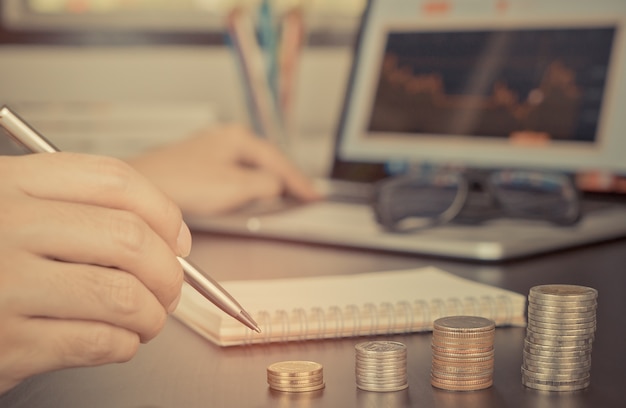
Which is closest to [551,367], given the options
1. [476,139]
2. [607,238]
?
[607,238]

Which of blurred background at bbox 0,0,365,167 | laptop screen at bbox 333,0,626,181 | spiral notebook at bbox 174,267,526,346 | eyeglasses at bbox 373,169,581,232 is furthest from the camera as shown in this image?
blurred background at bbox 0,0,365,167

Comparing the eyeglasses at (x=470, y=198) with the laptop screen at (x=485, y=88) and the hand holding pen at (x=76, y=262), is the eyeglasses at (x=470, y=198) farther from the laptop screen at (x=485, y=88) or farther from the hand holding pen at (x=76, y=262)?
the hand holding pen at (x=76, y=262)

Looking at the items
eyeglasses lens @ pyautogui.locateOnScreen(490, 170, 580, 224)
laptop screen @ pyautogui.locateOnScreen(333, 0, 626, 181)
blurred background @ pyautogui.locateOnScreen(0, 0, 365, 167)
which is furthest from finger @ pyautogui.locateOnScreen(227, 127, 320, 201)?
blurred background @ pyautogui.locateOnScreen(0, 0, 365, 167)

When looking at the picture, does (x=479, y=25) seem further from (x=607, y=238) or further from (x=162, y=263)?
(x=162, y=263)

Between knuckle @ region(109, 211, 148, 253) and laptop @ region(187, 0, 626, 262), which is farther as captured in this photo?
laptop @ region(187, 0, 626, 262)

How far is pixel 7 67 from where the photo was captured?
1697 mm

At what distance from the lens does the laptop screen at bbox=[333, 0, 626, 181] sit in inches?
44.5

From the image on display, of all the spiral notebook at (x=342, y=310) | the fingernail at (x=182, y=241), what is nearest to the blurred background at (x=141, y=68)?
the spiral notebook at (x=342, y=310)

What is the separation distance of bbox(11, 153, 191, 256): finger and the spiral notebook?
4.6 inches

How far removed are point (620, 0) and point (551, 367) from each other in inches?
30.6

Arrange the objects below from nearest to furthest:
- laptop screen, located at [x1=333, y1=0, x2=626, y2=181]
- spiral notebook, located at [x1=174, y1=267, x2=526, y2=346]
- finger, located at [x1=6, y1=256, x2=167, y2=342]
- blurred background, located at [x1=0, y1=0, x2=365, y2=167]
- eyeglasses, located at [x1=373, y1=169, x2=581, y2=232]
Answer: finger, located at [x1=6, y1=256, x2=167, y2=342] < spiral notebook, located at [x1=174, y1=267, x2=526, y2=346] < eyeglasses, located at [x1=373, y1=169, x2=581, y2=232] < laptop screen, located at [x1=333, y1=0, x2=626, y2=181] < blurred background, located at [x1=0, y1=0, x2=365, y2=167]

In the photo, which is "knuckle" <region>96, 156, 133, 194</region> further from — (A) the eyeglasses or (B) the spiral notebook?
(A) the eyeglasses

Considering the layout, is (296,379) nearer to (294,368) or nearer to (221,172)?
(294,368)

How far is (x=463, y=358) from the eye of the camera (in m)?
0.48
